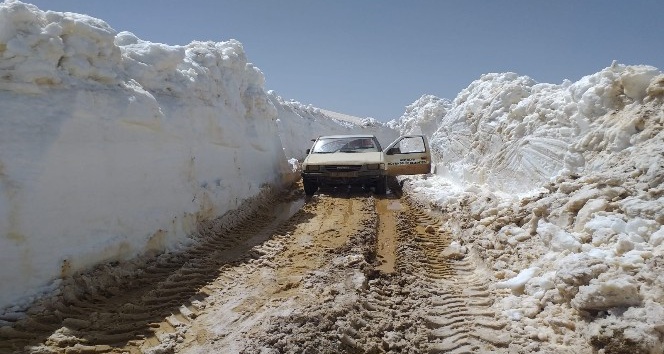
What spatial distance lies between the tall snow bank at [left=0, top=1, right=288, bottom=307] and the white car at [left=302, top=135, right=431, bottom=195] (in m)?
2.83

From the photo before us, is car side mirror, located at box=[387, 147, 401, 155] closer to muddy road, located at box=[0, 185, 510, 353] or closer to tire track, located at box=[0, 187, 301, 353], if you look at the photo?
muddy road, located at box=[0, 185, 510, 353]

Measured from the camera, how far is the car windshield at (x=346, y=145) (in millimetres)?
11680

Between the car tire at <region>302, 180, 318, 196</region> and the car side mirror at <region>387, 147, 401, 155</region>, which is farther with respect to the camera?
the car side mirror at <region>387, 147, 401, 155</region>

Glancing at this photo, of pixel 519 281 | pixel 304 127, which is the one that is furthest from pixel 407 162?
pixel 304 127

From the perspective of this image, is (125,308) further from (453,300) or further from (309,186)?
(309,186)

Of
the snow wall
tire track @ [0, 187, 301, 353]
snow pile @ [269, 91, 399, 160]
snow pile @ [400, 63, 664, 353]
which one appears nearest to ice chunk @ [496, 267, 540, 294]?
snow pile @ [400, 63, 664, 353]

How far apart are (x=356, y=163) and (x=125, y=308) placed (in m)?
7.11

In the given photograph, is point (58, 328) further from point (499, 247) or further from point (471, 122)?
point (471, 122)

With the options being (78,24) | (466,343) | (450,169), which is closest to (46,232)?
(78,24)

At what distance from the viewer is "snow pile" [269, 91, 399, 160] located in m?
17.9

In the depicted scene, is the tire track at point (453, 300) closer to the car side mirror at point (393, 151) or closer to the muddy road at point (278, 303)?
the muddy road at point (278, 303)

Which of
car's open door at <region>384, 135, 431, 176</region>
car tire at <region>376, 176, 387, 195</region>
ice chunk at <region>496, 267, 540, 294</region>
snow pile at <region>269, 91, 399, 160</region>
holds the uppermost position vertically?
snow pile at <region>269, 91, 399, 160</region>

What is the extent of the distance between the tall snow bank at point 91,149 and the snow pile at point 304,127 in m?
7.74

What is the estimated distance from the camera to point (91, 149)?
5273 mm
